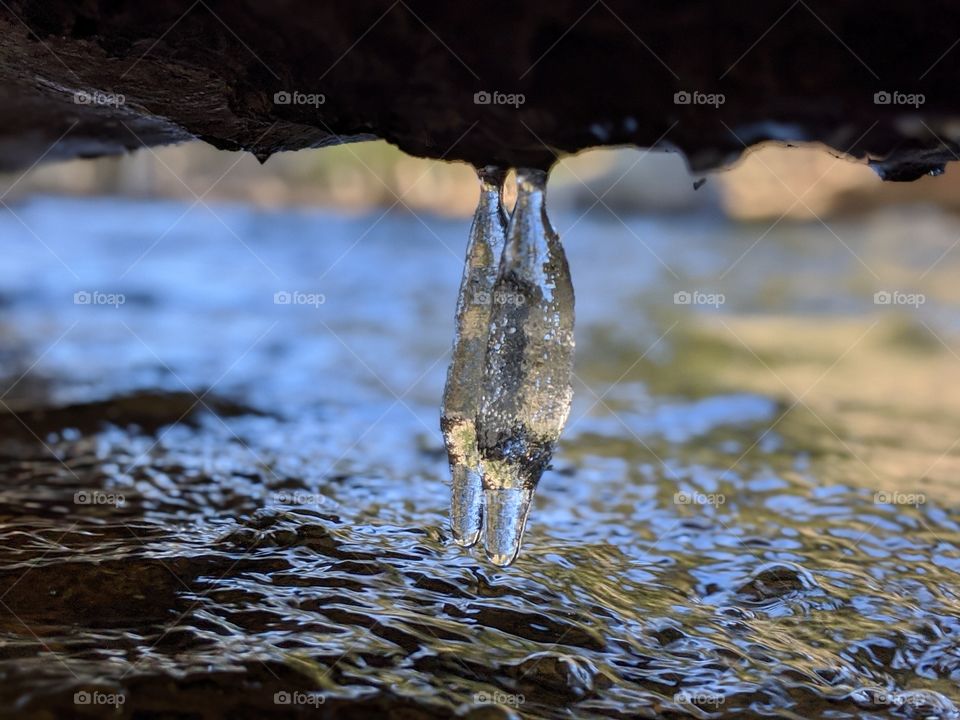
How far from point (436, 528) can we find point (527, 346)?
0.72 meters

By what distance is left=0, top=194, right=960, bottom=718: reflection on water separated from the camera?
5.63ft

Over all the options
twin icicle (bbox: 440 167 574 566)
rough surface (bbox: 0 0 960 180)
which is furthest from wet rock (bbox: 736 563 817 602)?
rough surface (bbox: 0 0 960 180)

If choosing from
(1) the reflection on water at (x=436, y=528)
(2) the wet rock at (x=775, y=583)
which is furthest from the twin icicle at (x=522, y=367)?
(2) the wet rock at (x=775, y=583)

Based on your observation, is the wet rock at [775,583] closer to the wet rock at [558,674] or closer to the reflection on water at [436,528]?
the reflection on water at [436,528]

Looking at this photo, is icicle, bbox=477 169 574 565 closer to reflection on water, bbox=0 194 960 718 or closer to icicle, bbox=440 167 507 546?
icicle, bbox=440 167 507 546

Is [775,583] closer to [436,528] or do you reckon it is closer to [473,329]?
[436,528]

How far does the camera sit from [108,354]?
514cm

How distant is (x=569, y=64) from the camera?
5.25ft

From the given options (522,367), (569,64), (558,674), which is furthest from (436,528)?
(569,64)

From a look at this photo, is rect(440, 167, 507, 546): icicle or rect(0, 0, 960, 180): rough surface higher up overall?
rect(0, 0, 960, 180): rough surface

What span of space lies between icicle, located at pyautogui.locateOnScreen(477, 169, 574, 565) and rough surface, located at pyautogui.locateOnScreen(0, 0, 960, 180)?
0.68 feet

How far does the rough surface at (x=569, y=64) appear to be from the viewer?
1512 mm

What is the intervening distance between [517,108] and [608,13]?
0.73 feet

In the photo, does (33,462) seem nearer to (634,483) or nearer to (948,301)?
(634,483)
